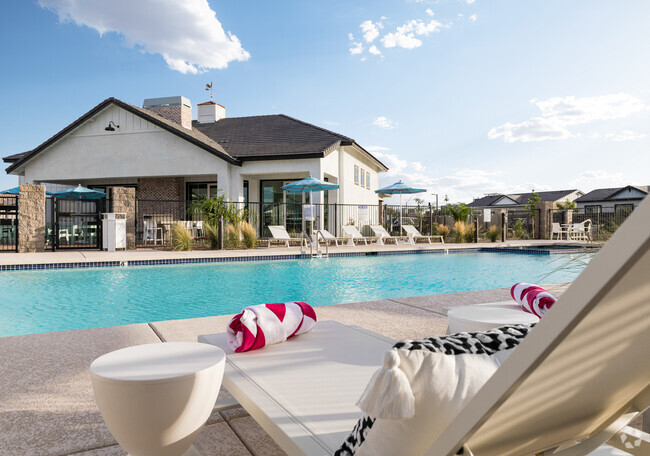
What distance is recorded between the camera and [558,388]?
76cm

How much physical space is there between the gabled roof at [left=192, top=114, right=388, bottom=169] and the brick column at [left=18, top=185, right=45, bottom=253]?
632 cm

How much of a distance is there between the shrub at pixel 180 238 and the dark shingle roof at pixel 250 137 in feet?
13.1

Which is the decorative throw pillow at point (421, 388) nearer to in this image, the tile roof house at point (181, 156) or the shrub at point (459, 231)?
the tile roof house at point (181, 156)

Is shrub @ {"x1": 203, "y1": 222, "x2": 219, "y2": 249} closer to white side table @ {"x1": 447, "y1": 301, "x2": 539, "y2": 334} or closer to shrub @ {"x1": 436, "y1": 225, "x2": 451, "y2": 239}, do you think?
shrub @ {"x1": 436, "y1": 225, "x2": 451, "y2": 239}

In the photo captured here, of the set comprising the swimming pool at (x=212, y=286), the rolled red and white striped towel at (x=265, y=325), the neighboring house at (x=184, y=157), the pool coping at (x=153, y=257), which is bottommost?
the swimming pool at (x=212, y=286)

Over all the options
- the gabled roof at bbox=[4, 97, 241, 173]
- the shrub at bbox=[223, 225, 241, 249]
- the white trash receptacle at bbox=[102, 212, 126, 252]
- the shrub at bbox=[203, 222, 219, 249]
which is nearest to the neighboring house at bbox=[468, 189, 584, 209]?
the gabled roof at bbox=[4, 97, 241, 173]

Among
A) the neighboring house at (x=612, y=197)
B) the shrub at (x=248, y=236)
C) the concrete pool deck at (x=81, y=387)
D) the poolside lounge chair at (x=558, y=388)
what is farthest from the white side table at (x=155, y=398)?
the neighboring house at (x=612, y=197)

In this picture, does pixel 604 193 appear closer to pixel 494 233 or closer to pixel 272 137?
pixel 494 233

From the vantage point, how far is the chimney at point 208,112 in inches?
771

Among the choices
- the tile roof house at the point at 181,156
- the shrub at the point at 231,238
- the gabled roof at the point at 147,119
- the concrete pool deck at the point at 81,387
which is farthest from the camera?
the tile roof house at the point at 181,156

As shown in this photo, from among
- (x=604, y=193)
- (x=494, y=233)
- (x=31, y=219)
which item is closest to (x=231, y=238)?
(x=31, y=219)

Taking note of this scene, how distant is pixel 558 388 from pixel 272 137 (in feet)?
55.7

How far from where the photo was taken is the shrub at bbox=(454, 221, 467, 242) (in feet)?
53.3

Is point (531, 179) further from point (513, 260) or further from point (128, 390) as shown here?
point (128, 390)
